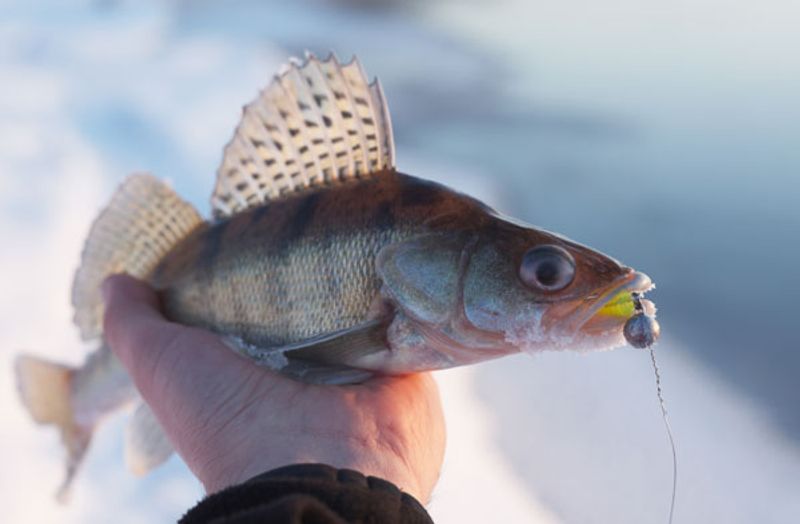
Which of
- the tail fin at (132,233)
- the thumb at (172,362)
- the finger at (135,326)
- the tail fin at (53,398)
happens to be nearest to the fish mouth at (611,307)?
the thumb at (172,362)

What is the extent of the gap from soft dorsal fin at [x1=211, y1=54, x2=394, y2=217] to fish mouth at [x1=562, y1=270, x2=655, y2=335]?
53 centimetres

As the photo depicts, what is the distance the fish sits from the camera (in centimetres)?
129

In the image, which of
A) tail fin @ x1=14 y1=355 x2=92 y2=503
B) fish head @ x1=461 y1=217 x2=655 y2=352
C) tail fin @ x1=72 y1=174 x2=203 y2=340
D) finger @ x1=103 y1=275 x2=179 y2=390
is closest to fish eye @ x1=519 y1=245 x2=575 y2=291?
fish head @ x1=461 y1=217 x2=655 y2=352

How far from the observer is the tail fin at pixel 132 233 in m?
2.01

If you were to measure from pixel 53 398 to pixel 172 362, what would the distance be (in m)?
0.99

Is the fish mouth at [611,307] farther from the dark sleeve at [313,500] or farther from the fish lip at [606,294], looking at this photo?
the dark sleeve at [313,500]

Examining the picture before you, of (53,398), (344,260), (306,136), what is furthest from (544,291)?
(53,398)

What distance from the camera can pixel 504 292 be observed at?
1.32 m

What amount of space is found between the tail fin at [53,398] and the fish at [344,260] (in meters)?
0.38

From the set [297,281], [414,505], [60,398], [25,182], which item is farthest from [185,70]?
[414,505]

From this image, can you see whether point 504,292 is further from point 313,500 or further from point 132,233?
point 132,233

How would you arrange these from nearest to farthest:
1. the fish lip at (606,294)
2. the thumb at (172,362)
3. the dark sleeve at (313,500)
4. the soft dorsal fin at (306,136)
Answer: the dark sleeve at (313,500) → the fish lip at (606,294) → the thumb at (172,362) → the soft dorsal fin at (306,136)

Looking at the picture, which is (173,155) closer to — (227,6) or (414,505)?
(227,6)

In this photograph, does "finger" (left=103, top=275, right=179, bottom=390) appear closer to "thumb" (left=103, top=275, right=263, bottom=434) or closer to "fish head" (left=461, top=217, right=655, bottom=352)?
"thumb" (left=103, top=275, right=263, bottom=434)
